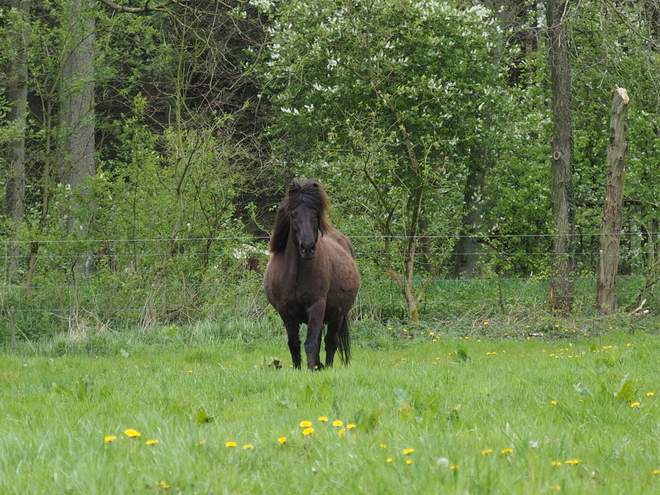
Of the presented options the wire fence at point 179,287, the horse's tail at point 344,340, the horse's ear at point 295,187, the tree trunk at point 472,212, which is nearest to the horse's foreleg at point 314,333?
the horse's tail at point 344,340

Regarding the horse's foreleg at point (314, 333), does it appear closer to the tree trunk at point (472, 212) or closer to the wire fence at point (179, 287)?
the wire fence at point (179, 287)

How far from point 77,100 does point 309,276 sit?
11343 mm

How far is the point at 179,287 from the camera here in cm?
1435

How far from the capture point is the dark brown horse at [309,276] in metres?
8.65

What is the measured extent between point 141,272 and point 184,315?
1100 millimetres

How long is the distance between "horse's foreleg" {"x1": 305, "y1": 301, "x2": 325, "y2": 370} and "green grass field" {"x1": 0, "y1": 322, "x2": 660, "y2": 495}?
0.58 m

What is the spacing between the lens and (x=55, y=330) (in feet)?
44.0

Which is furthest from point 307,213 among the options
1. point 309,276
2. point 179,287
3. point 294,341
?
point 179,287

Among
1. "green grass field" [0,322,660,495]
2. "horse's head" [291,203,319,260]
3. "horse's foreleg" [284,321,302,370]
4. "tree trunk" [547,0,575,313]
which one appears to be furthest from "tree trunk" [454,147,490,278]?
"horse's head" [291,203,319,260]

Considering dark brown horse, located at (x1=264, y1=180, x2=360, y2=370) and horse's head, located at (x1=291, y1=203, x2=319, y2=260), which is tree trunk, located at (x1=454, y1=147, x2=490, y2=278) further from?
horse's head, located at (x1=291, y1=203, x2=319, y2=260)

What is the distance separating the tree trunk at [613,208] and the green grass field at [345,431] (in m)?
6.55

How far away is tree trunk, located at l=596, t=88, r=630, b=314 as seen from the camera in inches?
589

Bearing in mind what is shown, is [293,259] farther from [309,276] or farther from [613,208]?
[613,208]

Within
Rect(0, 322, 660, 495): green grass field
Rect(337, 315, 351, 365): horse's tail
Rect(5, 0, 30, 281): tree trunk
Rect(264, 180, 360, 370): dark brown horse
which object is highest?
Rect(5, 0, 30, 281): tree trunk
